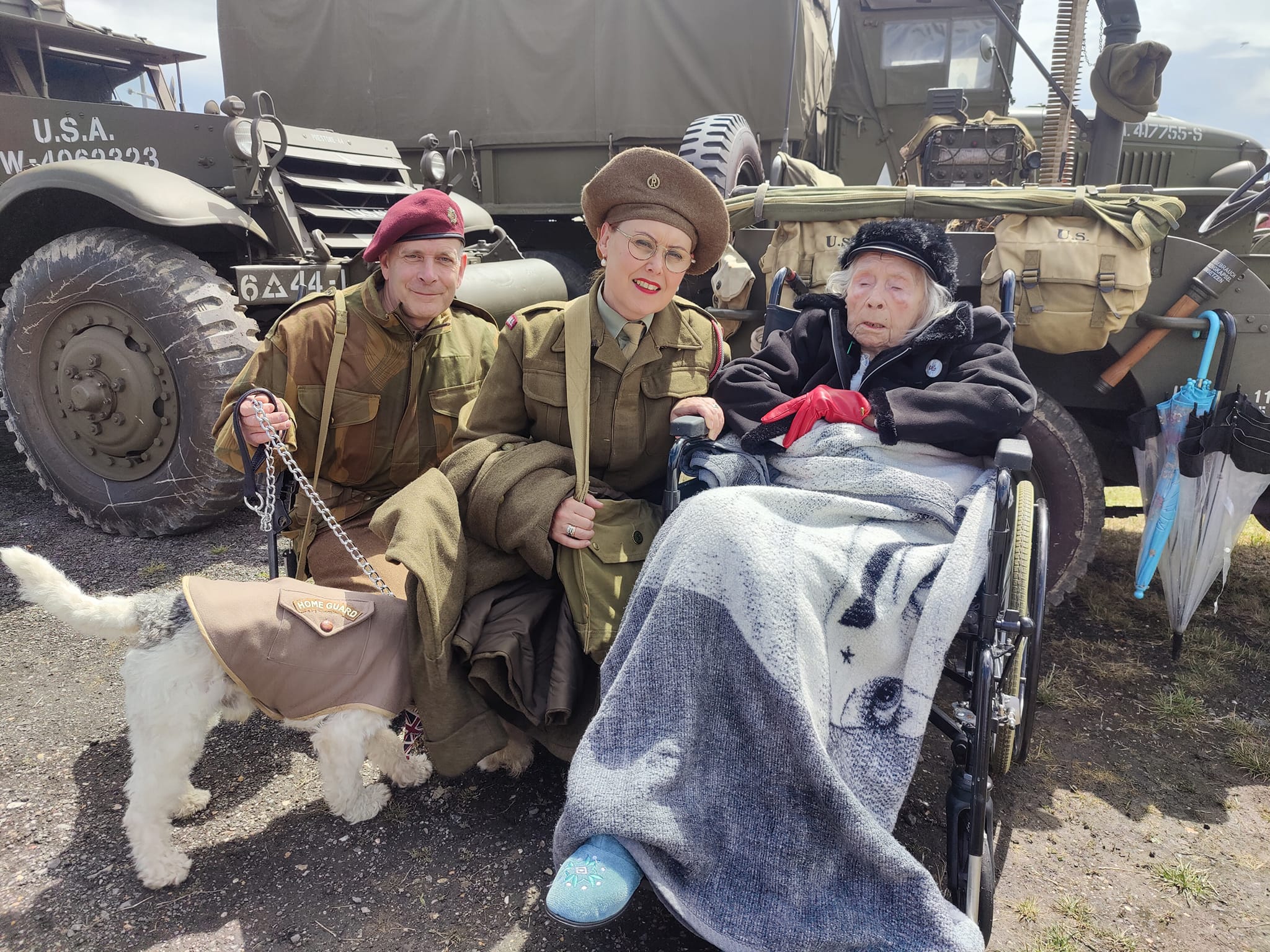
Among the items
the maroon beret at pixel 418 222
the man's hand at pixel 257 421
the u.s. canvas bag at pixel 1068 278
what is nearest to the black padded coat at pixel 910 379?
the u.s. canvas bag at pixel 1068 278

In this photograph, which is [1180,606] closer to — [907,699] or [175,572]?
[907,699]

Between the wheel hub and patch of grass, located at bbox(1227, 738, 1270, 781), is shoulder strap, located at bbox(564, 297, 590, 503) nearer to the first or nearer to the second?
patch of grass, located at bbox(1227, 738, 1270, 781)

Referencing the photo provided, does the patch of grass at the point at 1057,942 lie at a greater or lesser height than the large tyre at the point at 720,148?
lesser

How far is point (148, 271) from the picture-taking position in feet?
13.1

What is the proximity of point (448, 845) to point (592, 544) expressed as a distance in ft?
2.90

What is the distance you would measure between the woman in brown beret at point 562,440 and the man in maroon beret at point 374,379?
0.34 m

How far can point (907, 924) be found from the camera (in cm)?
164

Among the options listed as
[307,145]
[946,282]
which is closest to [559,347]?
[946,282]

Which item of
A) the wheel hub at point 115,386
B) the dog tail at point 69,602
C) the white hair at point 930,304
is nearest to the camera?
the dog tail at point 69,602

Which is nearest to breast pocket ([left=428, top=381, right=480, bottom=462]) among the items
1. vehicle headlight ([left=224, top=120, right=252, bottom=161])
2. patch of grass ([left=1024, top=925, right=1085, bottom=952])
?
patch of grass ([left=1024, top=925, right=1085, bottom=952])

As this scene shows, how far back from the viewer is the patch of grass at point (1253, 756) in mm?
2693

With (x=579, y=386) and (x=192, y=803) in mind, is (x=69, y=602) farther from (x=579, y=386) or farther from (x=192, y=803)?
(x=579, y=386)

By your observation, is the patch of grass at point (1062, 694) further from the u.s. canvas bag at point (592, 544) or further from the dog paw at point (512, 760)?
the dog paw at point (512, 760)

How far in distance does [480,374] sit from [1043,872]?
2.24 meters
